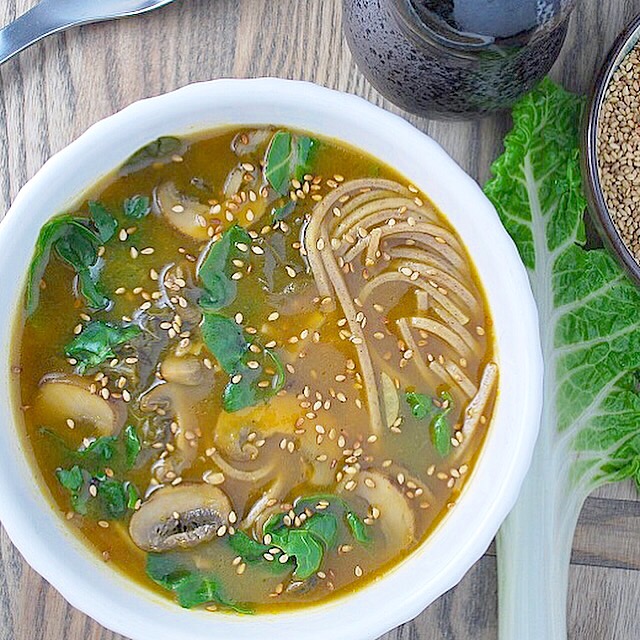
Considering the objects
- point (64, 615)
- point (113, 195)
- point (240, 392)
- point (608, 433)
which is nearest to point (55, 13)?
point (113, 195)

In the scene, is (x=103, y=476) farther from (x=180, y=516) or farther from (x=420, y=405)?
(x=420, y=405)

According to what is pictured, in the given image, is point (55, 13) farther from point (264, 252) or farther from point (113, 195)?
point (264, 252)

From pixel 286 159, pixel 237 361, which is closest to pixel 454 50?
pixel 286 159

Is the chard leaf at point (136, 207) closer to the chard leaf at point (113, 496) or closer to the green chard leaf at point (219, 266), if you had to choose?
the green chard leaf at point (219, 266)

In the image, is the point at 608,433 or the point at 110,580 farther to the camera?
the point at 608,433

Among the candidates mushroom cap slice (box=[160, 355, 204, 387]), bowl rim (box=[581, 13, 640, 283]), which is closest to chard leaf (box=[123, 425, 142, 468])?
mushroom cap slice (box=[160, 355, 204, 387])

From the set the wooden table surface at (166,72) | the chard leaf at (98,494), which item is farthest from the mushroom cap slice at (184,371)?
the wooden table surface at (166,72)
